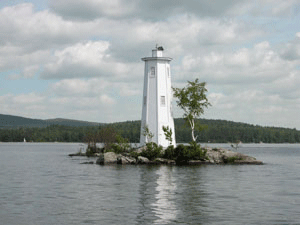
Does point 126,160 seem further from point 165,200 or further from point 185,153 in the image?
point 165,200

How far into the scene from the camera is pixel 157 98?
55.3 meters

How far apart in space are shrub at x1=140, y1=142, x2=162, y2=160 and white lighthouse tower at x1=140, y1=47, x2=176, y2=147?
1198 mm

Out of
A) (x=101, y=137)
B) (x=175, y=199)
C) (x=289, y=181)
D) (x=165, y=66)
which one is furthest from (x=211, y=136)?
(x=175, y=199)

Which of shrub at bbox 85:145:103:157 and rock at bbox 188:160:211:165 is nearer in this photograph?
rock at bbox 188:160:211:165

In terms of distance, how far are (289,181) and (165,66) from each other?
2363cm

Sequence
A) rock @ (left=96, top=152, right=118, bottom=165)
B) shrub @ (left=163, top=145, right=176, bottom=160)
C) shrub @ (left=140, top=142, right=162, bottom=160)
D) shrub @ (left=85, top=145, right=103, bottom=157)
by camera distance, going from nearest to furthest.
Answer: shrub @ (left=140, top=142, right=162, bottom=160), shrub @ (left=163, top=145, right=176, bottom=160), rock @ (left=96, top=152, right=118, bottom=165), shrub @ (left=85, top=145, right=103, bottom=157)

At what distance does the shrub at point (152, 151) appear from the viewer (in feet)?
176

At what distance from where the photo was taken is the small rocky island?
176 feet

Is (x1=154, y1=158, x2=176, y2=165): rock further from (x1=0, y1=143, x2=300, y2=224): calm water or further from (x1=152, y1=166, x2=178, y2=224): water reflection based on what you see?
(x1=152, y1=166, x2=178, y2=224): water reflection

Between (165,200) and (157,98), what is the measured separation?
98.0 ft

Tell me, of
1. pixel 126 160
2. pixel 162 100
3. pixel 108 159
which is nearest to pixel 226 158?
pixel 162 100

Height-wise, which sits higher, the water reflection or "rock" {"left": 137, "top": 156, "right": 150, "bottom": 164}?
"rock" {"left": 137, "top": 156, "right": 150, "bottom": 164}

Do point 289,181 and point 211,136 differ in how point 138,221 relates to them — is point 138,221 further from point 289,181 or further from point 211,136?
point 211,136

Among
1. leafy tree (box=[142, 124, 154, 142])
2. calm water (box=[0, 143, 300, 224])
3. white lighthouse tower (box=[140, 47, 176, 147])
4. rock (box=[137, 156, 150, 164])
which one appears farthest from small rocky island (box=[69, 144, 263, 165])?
calm water (box=[0, 143, 300, 224])
